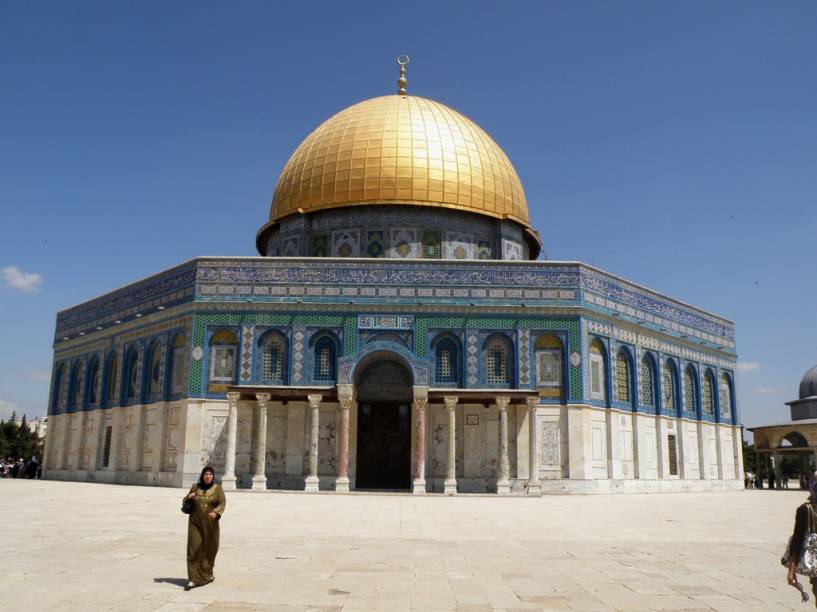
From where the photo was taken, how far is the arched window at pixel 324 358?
84.3 ft

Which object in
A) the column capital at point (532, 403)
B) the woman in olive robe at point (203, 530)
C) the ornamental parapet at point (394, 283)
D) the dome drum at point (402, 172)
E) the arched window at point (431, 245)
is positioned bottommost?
the woman in olive robe at point (203, 530)

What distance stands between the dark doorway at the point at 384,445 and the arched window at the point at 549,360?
4577mm

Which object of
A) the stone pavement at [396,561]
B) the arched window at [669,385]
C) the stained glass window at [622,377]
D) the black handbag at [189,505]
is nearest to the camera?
the stone pavement at [396,561]

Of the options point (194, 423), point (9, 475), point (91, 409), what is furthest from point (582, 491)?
point (9, 475)

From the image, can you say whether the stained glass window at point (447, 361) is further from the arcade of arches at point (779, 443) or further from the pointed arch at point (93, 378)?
the arcade of arches at point (779, 443)

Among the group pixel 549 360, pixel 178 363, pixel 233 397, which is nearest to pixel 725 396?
pixel 549 360

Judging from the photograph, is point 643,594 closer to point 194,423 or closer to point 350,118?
point 194,423

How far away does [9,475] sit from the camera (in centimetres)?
4022

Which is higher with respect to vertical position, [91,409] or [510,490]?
[91,409]

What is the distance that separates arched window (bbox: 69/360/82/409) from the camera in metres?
33.3

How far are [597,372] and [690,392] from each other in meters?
6.98

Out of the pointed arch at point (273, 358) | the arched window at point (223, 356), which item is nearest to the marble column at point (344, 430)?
the pointed arch at point (273, 358)

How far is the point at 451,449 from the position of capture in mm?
24000

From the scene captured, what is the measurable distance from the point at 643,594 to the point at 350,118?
28.0 m
